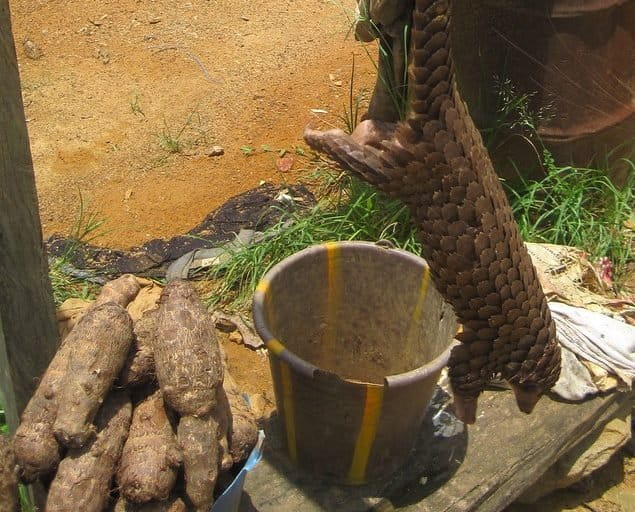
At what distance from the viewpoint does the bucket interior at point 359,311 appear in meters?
3.04

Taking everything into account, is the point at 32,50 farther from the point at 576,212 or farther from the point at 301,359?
the point at 301,359

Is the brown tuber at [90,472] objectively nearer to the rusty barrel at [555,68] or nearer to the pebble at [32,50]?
the rusty barrel at [555,68]

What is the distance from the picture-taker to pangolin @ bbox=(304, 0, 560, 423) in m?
1.85

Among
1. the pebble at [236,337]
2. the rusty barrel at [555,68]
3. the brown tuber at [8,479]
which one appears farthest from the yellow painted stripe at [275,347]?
the rusty barrel at [555,68]

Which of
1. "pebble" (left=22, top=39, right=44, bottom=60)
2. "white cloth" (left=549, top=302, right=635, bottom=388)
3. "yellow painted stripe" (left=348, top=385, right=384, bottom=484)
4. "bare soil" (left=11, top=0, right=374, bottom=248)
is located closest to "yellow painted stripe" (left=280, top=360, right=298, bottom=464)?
"yellow painted stripe" (left=348, top=385, right=384, bottom=484)

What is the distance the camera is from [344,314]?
128 inches

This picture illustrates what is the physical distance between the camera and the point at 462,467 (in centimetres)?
303

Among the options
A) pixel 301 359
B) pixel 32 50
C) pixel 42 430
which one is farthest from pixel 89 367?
pixel 32 50

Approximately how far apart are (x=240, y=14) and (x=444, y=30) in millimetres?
4989

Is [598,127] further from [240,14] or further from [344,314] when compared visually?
[240,14]

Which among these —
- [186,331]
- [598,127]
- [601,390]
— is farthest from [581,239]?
[186,331]

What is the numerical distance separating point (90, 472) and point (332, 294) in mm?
1450

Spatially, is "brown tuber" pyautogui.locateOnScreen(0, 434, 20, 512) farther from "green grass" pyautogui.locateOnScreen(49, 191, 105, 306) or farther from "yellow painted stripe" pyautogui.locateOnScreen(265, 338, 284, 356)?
"green grass" pyautogui.locateOnScreen(49, 191, 105, 306)

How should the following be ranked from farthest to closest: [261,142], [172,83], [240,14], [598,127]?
[240,14]
[172,83]
[261,142]
[598,127]
